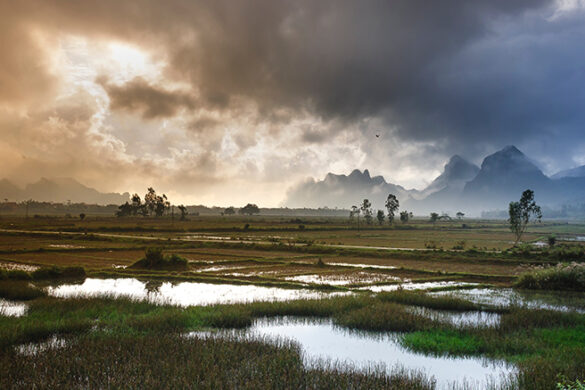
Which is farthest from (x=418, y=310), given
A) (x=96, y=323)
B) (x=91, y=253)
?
(x=91, y=253)

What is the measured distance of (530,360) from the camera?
861cm

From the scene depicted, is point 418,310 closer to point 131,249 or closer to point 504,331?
point 504,331

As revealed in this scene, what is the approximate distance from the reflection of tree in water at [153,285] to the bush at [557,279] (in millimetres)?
19587

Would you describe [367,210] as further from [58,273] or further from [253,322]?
[253,322]

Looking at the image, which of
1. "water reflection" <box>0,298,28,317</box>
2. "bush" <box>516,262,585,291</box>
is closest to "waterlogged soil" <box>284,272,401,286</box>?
"bush" <box>516,262,585,291</box>

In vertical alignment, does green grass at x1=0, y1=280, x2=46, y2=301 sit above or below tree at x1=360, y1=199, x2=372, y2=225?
below

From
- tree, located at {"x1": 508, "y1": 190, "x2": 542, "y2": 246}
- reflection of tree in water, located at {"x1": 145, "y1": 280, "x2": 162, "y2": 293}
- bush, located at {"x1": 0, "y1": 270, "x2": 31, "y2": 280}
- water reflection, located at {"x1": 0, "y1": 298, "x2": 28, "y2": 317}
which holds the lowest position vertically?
reflection of tree in water, located at {"x1": 145, "y1": 280, "x2": 162, "y2": 293}

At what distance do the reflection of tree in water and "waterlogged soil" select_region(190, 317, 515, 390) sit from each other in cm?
818

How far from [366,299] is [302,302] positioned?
2754 millimetres

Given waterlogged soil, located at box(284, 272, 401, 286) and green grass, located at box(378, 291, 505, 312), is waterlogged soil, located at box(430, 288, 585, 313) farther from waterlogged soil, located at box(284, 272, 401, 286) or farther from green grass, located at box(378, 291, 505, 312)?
waterlogged soil, located at box(284, 272, 401, 286)

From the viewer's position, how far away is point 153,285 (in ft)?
65.5

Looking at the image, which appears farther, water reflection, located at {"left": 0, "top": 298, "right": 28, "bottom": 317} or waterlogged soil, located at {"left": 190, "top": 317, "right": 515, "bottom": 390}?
water reflection, located at {"left": 0, "top": 298, "right": 28, "bottom": 317}

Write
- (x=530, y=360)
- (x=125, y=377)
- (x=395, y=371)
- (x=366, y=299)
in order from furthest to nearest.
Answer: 1. (x=366, y=299)
2. (x=530, y=360)
3. (x=395, y=371)
4. (x=125, y=377)

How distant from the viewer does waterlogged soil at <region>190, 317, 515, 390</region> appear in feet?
27.2
